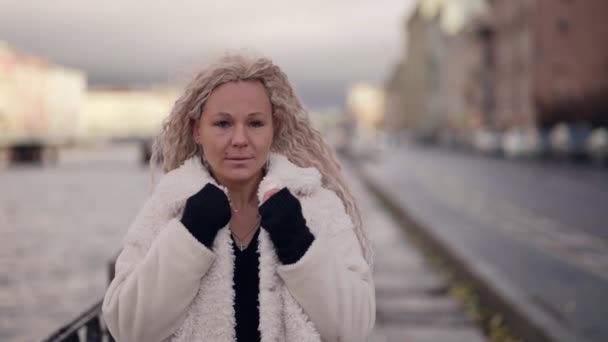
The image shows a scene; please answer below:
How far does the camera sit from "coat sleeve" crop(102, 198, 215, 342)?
166cm

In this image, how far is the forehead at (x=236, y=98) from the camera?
5.87 feet

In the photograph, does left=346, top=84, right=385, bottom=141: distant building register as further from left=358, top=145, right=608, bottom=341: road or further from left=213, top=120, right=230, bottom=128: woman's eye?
left=213, top=120, right=230, bottom=128: woman's eye

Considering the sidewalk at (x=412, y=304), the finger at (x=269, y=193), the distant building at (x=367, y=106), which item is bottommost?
the distant building at (x=367, y=106)

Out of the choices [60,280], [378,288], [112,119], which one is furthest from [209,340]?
[112,119]

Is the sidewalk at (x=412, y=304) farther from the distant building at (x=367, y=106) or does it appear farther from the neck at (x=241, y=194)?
the distant building at (x=367, y=106)

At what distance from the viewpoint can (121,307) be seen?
171 cm

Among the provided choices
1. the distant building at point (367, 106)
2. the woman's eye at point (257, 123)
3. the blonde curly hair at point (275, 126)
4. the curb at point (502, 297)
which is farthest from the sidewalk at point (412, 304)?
the distant building at point (367, 106)

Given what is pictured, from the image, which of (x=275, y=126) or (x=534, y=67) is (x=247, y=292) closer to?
(x=275, y=126)

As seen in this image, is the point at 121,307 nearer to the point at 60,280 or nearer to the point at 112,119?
the point at 60,280

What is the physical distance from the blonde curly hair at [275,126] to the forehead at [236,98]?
17mm

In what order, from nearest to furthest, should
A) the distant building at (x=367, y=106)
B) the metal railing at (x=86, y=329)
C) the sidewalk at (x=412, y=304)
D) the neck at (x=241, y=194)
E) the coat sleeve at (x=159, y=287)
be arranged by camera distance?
the coat sleeve at (x=159, y=287) < the neck at (x=241, y=194) < the metal railing at (x=86, y=329) < the sidewalk at (x=412, y=304) < the distant building at (x=367, y=106)

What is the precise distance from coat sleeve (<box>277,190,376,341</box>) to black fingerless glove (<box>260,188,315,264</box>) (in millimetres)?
24

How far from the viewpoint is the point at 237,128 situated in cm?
178

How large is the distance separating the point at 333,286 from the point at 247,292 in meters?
0.25
